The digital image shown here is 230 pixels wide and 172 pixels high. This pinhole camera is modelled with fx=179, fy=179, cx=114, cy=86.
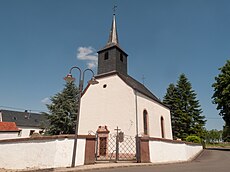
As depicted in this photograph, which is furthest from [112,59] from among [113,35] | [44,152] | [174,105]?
[174,105]

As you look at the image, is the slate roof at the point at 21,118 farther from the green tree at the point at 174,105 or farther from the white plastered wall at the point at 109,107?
the green tree at the point at 174,105

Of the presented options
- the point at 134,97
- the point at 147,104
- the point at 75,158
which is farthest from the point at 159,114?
the point at 75,158

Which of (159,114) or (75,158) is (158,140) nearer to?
(75,158)

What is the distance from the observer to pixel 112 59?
1906 cm

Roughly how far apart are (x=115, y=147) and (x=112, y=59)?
889 centimetres

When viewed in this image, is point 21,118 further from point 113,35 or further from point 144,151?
point 144,151

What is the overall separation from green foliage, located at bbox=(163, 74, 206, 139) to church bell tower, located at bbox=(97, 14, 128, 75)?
1650cm

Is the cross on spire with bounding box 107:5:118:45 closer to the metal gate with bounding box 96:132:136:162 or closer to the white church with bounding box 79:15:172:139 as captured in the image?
the white church with bounding box 79:15:172:139

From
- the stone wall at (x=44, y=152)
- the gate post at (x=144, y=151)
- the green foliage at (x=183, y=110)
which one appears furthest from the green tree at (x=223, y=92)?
the stone wall at (x=44, y=152)

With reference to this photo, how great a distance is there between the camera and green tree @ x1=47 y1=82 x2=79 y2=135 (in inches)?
864

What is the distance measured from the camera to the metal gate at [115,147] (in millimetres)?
14136

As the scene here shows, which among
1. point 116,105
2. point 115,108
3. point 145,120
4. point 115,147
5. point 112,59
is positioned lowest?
point 115,147

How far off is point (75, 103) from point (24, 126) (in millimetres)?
22711

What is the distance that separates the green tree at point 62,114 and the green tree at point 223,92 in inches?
800
